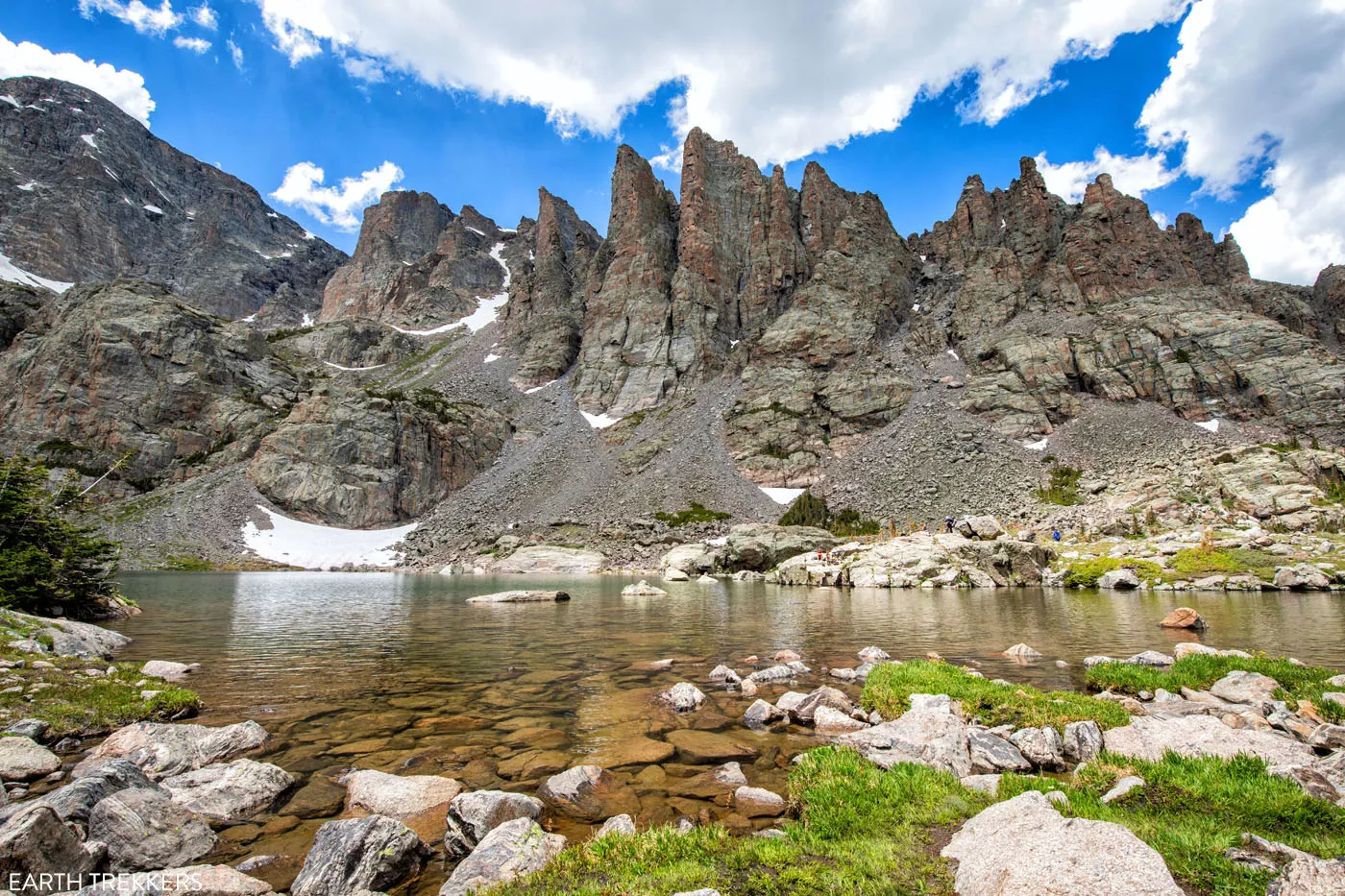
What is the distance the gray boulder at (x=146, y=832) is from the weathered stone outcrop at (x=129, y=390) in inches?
5451

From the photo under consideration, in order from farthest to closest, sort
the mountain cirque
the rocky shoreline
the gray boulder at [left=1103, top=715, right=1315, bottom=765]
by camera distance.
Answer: the mountain cirque, the gray boulder at [left=1103, top=715, right=1315, bottom=765], the rocky shoreline

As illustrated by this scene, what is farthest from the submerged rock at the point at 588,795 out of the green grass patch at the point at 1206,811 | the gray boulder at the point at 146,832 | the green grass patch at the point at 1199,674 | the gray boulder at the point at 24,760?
the green grass patch at the point at 1199,674

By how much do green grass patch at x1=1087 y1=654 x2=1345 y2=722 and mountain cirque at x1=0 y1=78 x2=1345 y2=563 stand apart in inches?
3244

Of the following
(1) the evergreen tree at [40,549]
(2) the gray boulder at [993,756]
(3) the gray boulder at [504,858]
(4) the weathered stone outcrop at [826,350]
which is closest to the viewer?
(3) the gray boulder at [504,858]

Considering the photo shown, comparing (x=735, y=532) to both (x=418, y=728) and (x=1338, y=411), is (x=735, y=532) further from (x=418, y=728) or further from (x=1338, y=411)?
(x=1338, y=411)

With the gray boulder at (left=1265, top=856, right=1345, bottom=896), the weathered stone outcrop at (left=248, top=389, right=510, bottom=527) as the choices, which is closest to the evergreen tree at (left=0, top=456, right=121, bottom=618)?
the gray boulder at (left=1265, top=856, right=1345, bottom=896)

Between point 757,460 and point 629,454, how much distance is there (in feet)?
90.2

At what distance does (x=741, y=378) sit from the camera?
143 metres

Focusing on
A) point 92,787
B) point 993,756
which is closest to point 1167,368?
point 993,756

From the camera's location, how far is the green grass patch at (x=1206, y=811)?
5168 mm

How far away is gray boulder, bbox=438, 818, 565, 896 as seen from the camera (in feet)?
19.5

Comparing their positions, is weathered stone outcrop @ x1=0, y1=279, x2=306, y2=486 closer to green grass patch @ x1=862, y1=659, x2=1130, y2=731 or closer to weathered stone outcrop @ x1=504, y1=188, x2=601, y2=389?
weathered stone outcrop @ x1=504, y1=188, x2=601, y2=389

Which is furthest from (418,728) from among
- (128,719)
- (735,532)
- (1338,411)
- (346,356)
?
(346,356)

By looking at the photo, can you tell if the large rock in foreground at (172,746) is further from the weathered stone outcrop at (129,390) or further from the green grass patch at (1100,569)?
the weathered stone outcrop at (129,390)
